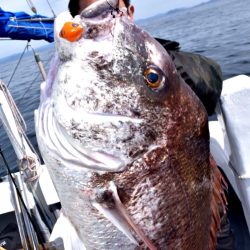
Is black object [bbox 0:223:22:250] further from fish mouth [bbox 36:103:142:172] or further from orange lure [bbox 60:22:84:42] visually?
orange lure [bbox 60:22:84:42]

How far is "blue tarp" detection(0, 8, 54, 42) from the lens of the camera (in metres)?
5.18

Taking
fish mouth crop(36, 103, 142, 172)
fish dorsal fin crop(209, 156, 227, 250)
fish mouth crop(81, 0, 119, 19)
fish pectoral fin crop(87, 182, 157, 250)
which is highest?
fish mouth crop(81, 0, 119, 19)

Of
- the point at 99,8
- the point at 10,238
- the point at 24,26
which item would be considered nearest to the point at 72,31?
the point at 99,8

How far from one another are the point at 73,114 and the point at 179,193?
0.57 m

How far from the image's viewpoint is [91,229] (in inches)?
56.7

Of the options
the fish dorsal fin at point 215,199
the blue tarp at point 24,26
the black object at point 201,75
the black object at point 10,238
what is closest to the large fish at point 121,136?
the fish dorsal fin at point 215,199

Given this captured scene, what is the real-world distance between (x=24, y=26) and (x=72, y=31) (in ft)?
14.9

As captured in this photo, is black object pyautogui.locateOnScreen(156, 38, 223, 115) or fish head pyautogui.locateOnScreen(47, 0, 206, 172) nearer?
fish head pyautogui.locateOnScreen(47, 0, 206, 172)

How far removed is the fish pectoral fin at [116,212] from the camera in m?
1.32

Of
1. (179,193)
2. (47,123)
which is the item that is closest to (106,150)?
(47,123)

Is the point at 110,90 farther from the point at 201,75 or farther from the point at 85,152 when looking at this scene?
the point at 201,75

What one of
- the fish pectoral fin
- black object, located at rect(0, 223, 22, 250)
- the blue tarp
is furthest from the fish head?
the blue tarp

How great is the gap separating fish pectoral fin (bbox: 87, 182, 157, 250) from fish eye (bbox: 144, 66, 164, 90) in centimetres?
43

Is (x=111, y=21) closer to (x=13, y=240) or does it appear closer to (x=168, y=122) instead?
(x=168, y=122)
